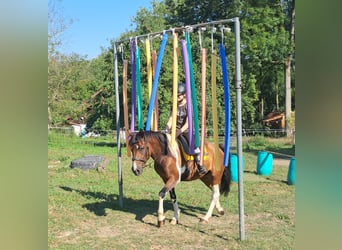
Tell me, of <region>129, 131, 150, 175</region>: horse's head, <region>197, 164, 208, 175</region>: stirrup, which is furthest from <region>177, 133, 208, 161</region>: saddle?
<region>129, 131, 150, 175</region>: horse's head

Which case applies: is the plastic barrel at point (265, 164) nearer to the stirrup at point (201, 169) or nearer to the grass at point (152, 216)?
the grass at point (152, 216)

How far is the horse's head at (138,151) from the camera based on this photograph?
407cm

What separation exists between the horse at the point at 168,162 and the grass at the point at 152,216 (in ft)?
1.27

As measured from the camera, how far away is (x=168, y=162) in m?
4.46

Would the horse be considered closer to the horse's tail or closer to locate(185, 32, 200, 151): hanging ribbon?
the horse's tail

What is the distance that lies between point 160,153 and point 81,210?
1772 mm

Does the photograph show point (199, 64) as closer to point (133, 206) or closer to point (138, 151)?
point (133, 206)

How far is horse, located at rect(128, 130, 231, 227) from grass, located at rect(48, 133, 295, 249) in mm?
389

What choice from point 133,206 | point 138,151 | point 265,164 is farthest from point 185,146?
point 265,164

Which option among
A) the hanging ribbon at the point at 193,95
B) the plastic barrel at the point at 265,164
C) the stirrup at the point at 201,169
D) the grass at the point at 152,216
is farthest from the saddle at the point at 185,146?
the plastic barrel at the point at 265,164

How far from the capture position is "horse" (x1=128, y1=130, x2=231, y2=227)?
13.6 ft

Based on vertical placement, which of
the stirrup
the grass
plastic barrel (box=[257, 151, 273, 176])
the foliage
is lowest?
the grass
